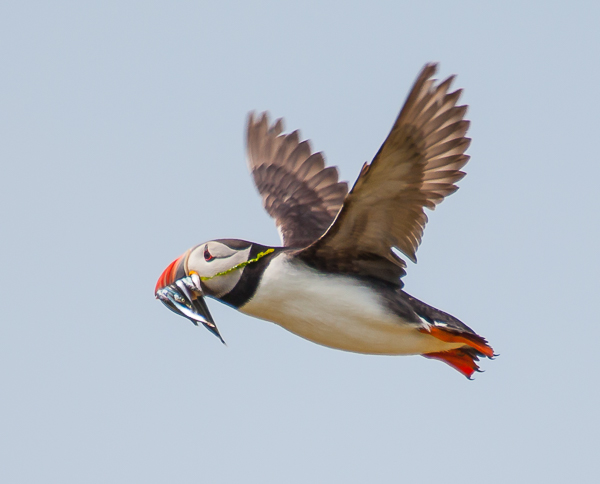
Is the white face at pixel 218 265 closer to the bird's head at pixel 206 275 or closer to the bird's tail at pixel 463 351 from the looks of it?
the bird's head at pixel 206 275

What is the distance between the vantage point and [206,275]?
6848mm

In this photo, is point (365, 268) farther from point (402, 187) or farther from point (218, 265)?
point (218, 265)

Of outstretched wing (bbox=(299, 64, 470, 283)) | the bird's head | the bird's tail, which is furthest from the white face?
the bird's tail

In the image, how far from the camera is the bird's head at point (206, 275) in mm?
6789

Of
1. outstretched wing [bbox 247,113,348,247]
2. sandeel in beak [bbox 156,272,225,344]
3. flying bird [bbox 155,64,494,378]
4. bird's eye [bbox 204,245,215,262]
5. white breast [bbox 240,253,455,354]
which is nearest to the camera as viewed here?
flying bird [bbox 155,64,494,378]

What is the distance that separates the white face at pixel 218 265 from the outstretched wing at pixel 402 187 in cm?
47

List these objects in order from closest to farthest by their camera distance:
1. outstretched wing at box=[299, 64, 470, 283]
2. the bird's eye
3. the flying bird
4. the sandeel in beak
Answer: outstretched wing at box=[299, 64, 470, 283], the flying bird, the sandeel in beak, the bird's eye

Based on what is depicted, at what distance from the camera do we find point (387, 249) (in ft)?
22.0

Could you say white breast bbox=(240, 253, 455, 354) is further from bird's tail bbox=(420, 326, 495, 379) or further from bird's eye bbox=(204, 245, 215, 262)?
bird's eye bbox=(204, 245, 215, 262)

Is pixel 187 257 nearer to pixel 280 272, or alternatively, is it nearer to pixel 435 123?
pixel 280 272

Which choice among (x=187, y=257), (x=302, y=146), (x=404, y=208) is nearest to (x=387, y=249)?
(x=404, y=208)

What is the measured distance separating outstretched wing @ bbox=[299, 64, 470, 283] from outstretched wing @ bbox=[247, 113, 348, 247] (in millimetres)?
1349

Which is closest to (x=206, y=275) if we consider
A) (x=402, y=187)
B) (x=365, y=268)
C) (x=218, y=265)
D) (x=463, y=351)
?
(x=218, y=265)

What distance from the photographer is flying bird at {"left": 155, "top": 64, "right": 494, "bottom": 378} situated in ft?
20.0
